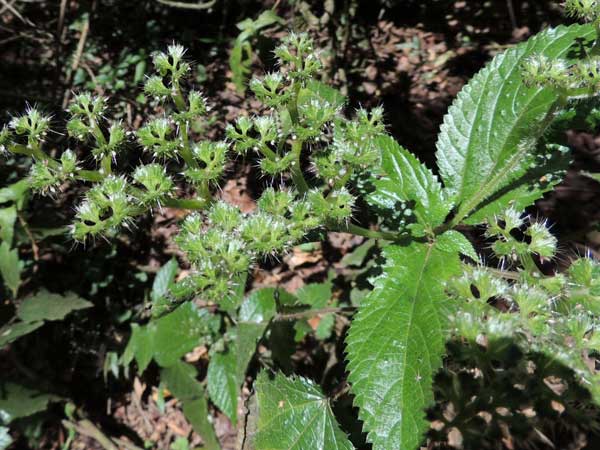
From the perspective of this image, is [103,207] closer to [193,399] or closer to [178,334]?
[178,334]

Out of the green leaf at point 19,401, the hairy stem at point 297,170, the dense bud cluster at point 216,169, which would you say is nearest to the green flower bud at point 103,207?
the dense bud cluster at point 216,169

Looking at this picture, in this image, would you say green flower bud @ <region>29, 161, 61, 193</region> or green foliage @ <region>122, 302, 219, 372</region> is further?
green foliage @ <region>122, 302, 219, 372</region>

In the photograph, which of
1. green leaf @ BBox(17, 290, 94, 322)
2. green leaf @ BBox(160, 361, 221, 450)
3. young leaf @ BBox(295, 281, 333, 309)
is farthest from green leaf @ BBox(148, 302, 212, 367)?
young leaf @ BBox(295, 281, 333, 309)

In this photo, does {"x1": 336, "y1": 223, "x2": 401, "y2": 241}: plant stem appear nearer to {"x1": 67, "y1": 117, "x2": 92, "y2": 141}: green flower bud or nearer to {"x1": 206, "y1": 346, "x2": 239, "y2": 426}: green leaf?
{"x1": 67, "y1": 117, "x2": 92, "y2": 141}: green flower bud

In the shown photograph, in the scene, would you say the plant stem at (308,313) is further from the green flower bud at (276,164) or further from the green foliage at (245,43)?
the green foliage at (245,43)

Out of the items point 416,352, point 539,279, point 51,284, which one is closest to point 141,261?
point 51,284

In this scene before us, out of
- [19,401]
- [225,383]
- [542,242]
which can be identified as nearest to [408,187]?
[542,242]
